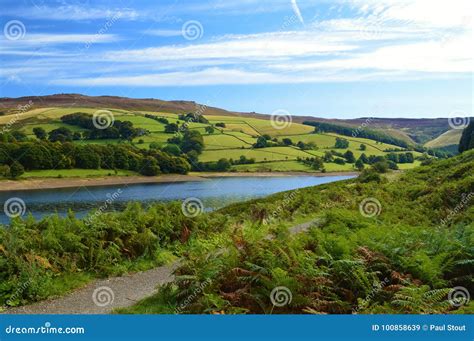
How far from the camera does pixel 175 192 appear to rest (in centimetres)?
5419

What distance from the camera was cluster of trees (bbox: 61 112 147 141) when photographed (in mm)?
64438

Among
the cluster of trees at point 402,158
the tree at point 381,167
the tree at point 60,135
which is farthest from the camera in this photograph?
the tree at point 60,135

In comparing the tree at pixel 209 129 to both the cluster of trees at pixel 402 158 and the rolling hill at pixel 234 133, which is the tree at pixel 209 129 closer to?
the rolling hill at pixel 234 133

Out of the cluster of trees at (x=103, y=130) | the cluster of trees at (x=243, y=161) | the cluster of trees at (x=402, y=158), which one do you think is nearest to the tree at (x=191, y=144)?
the cluster of trees at (x=243, y=161)

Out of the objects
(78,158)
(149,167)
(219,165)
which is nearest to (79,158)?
(78,158)

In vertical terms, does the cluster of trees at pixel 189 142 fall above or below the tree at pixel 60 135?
below

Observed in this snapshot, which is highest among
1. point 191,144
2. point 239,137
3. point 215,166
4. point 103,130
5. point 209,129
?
point 209,129

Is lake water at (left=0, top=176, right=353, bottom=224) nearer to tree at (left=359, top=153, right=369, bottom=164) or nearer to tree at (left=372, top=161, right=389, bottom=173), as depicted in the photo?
tree at (left=359, top=153, right=369, bottom=164)

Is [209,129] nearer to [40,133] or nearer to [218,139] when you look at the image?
[218,139]

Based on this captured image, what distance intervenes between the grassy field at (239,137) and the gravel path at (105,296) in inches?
1565

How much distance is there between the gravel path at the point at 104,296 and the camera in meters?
9.72

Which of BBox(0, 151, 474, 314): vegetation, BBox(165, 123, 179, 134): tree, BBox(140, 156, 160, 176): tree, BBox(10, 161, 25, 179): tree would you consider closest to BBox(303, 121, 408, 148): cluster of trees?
BBox(165, 123, 179, 134): tree

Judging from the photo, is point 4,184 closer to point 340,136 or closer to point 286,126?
point 286,126

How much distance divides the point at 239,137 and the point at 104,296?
55601 mm
